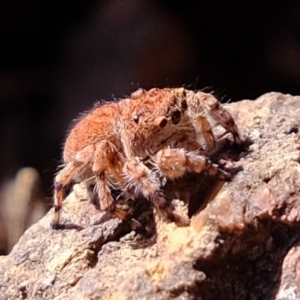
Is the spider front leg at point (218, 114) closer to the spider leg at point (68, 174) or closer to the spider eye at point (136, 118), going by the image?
the spider eye at point (136, 118)

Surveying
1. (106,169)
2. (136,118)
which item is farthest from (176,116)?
(106,169)

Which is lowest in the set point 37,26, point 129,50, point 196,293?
point 196,293

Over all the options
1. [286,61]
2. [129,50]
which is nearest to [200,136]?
[129,50]

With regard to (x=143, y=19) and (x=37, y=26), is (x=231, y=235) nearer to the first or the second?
(x=143, y=19)

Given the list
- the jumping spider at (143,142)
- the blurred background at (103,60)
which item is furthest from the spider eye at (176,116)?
the blurred background at (103,60)

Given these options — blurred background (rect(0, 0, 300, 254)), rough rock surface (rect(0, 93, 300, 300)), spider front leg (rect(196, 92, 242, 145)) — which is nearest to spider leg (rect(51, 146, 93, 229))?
rough rock surface (rect(0, 93, 300, 300))

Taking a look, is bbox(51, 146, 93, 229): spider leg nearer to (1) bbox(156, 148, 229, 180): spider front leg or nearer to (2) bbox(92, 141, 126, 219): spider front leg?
(2) bbox(92, 141, 126, 219): spider front leg
